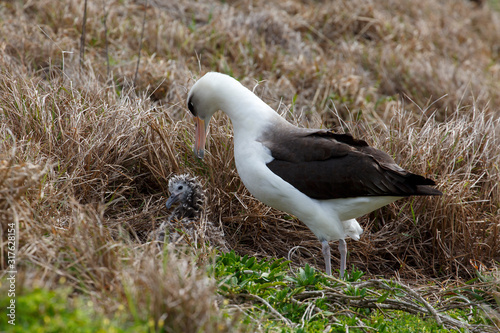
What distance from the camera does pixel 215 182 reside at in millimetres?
5160

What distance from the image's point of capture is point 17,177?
3.39 metres

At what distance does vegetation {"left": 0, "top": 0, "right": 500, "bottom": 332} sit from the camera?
10.3 ft

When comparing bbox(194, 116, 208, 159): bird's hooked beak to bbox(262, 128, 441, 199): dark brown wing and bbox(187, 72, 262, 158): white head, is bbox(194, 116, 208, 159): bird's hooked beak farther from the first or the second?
bbox(262, 128, 441, 199): dark brown wing

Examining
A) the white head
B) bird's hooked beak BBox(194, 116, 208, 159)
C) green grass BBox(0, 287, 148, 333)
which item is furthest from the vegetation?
the white head

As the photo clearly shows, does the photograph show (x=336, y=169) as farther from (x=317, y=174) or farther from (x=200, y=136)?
(x=200, y=136)

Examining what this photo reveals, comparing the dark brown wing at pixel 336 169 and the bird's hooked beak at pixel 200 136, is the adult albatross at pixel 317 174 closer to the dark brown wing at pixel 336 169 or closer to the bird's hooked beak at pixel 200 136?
the dark brown wing at pixel 336 169

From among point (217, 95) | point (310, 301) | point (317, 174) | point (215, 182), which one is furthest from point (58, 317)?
point (215, 182)

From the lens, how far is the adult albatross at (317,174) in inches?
163

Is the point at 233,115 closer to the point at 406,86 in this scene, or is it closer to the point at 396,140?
the point at 396,140

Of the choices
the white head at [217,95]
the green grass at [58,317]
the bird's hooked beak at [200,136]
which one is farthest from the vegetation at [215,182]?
the white head at [217,95]

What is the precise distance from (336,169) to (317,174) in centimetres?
14

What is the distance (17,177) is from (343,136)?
2.25 meters

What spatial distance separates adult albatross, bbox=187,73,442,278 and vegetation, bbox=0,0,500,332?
0.45 metres

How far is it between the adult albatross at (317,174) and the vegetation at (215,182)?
17.9 inches
